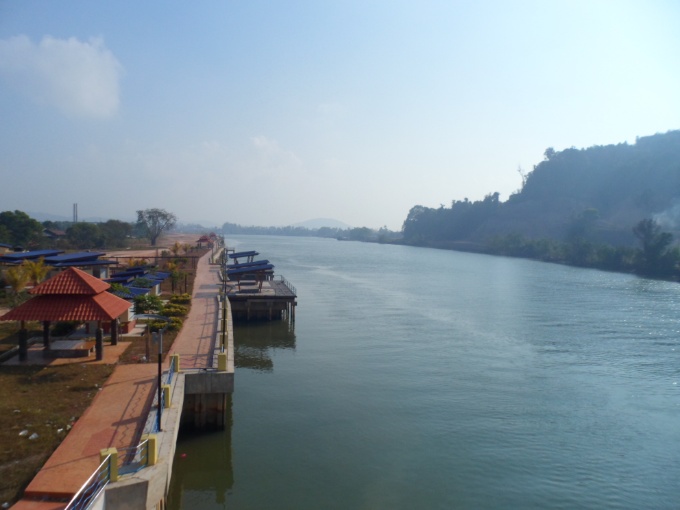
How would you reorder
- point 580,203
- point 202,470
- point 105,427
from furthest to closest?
point 580,203 < point 202,470 < point 105,427

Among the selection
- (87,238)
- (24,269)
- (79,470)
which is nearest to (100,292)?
(79,470)

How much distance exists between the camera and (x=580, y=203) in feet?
531

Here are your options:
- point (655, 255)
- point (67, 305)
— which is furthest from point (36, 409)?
point (655, 255)

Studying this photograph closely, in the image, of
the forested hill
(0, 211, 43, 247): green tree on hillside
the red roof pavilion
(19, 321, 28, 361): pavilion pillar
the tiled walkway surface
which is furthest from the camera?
the forested hill

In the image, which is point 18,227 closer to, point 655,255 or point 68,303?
point 68,303

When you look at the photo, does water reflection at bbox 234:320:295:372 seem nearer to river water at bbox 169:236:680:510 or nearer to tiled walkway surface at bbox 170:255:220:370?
river water at bbox 169:236:680:510

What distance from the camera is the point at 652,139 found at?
185 m

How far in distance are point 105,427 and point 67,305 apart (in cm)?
574

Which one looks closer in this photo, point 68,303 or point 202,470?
point 202,470

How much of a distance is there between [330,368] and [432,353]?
6157mm

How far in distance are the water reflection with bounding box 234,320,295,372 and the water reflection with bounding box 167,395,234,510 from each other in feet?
26.8

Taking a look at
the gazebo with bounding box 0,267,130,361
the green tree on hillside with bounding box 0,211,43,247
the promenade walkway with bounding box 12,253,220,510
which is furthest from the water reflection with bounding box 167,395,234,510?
the green tree on hillside with bounding box 0,211,43,247

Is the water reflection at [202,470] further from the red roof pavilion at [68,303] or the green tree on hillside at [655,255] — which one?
the green tree on hillside at [655,255]

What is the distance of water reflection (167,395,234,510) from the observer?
525 inches
